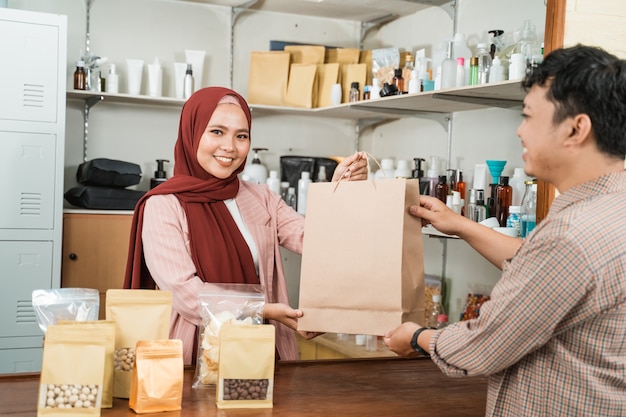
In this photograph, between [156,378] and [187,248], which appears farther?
[187,248]

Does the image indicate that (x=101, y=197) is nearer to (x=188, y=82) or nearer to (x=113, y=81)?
(x=113, y=81)

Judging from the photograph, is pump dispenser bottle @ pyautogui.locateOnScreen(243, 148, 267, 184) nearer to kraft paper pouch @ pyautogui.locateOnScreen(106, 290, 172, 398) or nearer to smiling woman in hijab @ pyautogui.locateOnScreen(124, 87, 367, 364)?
smiling woman in hijab @ pyautogui.locateOnScreen(124, 87, 367, 364)

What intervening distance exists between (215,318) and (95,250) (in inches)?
86.1

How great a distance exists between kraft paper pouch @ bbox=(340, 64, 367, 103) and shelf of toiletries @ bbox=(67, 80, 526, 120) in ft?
0.30

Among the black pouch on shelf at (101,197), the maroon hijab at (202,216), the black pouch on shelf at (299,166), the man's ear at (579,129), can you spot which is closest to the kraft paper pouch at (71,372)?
the maroon hijab at (202,216)

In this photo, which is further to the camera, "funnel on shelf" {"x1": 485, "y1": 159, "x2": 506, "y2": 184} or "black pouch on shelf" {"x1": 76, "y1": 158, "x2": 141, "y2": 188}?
"black pouch on shelf" {"x1": 76, "y1": 158, "x2": 141, "y2": 188}

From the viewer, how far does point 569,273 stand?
1.17 meters

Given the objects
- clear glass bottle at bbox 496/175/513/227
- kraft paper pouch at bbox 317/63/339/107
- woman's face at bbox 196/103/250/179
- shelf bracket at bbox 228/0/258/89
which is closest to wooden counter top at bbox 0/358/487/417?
woman's face at bbox 196/103/250/179

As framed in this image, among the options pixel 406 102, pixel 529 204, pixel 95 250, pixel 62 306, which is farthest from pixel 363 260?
pixel 95 250

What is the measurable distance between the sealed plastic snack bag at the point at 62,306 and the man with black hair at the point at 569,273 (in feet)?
2.36

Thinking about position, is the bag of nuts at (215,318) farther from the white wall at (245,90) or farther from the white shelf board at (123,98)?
the white shelf board at (123,98)

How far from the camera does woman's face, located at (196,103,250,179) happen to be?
2.18 meters

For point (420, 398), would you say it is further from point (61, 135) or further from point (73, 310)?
point (61, 135)

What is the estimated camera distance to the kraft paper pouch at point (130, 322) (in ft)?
4.88
